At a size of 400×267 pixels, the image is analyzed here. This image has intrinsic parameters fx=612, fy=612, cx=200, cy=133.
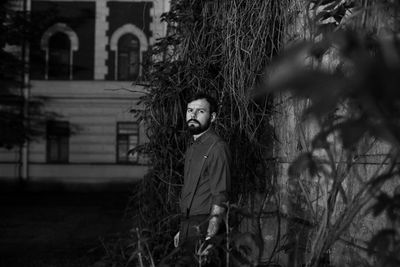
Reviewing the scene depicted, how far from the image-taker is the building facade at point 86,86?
25.4 meters

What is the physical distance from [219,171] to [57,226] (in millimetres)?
10049

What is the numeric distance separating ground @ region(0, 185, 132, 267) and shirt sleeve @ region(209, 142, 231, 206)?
61 cm

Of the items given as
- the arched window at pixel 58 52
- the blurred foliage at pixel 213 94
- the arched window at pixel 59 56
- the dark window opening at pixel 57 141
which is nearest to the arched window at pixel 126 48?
the arched window at pixel 58 52

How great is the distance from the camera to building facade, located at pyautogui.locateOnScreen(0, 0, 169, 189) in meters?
25.4

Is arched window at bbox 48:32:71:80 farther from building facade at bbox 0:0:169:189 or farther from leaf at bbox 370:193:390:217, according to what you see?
leaf at bbox 370:193:390:217

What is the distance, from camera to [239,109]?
187 inches

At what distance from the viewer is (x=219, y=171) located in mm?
3521

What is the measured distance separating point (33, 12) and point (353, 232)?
22.0m

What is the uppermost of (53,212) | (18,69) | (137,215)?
(18,69)

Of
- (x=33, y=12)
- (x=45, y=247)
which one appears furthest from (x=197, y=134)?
(x=33, y=12)

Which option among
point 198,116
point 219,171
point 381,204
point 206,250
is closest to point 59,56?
point 198,116

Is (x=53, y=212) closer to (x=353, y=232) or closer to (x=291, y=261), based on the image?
(x=353, y=232)

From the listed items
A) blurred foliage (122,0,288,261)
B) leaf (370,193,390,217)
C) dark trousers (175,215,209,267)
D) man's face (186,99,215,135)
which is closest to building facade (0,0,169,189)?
blurred foliage (122,0,288,261)

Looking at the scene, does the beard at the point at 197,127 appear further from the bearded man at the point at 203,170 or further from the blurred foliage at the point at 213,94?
the blurred foliage at the point at 213,94
